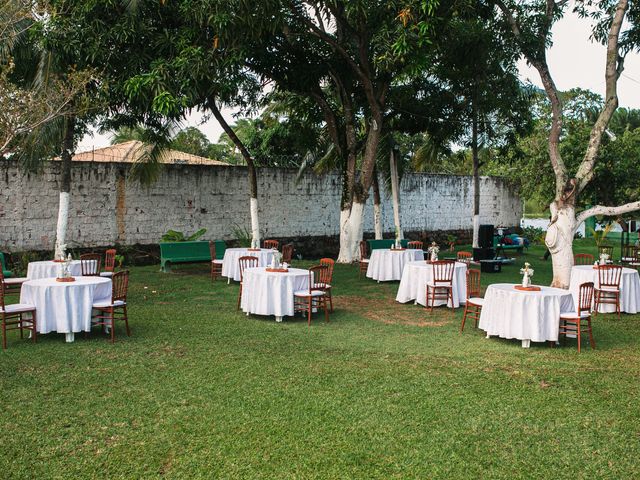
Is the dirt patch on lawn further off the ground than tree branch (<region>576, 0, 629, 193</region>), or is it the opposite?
tree branch (<region>576, 0, 629, 193</region>)

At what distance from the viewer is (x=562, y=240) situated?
Answer: 11680mm

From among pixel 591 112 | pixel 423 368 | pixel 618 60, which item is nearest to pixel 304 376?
pixel 423 368

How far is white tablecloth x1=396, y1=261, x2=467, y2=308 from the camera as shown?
11.4m

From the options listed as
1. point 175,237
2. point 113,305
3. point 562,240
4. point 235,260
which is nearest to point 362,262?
point 235,260

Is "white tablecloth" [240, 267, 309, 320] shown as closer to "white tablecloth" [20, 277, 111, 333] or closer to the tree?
"white tablecloth" [20, 277, 111, 333]

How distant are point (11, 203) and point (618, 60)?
13.7 meters

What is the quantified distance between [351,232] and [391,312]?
21.1 ft

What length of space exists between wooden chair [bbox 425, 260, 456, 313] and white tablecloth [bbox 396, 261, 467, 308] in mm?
110

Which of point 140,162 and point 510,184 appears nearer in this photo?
point 140,162

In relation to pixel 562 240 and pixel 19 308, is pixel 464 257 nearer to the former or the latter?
pixel 562 240

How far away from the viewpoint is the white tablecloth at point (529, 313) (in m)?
8.28

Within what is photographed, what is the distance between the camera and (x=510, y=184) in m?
28.1

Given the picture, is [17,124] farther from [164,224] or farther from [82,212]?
[164,224]

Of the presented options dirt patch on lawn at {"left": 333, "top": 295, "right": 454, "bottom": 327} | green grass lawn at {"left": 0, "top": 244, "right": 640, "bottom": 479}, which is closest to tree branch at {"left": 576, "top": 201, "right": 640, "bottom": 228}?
green grass lawn at {"left": 0, "top": 244, "right": 640, "bottom": 479}
